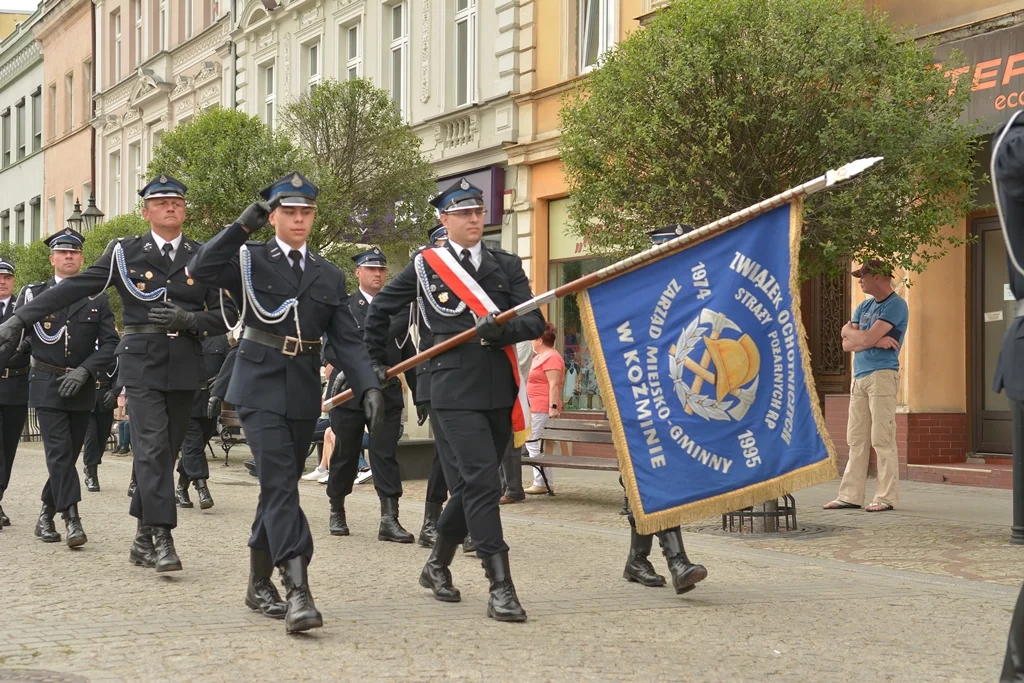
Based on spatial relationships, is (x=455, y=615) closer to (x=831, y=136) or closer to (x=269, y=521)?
(x=269, y=521)

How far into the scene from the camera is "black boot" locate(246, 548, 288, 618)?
681 cm

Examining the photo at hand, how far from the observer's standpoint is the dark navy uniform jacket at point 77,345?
32.8ft

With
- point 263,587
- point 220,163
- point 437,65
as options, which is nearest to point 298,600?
point 263,587

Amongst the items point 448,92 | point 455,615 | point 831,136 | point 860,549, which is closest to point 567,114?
point 831,136

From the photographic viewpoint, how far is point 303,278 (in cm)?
702

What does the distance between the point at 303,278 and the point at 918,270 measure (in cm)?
652

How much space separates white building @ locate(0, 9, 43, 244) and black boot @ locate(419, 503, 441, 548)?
41.1 meters

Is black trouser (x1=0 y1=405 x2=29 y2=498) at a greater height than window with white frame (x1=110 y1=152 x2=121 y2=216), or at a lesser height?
lesser

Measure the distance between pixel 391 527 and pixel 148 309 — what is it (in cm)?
250

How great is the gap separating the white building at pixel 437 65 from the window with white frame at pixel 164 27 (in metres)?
8.54

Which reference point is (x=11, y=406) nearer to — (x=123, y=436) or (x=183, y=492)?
(x=183, y=492)

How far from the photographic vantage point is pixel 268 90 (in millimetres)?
31484

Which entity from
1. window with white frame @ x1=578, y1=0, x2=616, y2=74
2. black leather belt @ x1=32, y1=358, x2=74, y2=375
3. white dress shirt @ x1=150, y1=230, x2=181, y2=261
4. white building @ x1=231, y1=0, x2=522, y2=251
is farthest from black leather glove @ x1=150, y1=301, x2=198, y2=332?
white building @ x1=231, y1=0, x2=522, y2=251

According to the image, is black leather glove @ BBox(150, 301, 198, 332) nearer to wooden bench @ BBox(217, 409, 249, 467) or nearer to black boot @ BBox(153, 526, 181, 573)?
black boot @ BBox(153, 526, 181, 573)
